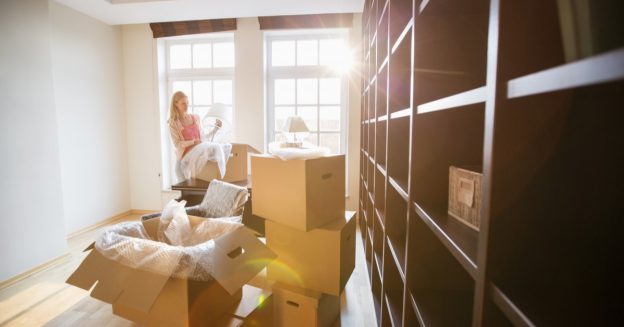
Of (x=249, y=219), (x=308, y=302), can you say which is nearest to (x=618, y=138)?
(x=308, y=302)

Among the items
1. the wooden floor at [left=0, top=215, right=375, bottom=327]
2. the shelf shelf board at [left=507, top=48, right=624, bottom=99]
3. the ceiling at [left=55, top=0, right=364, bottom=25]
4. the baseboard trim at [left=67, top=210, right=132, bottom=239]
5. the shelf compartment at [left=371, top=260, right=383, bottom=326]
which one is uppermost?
the ceiling at [left=55, top=0, right=364, bottom=25]

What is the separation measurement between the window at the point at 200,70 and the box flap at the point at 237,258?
2837mm

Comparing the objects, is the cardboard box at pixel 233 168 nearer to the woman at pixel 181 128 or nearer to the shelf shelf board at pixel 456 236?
the woman at pixel 181 128

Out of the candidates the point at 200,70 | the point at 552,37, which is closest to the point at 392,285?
the point at 552,37

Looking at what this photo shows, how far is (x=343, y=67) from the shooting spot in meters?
3.82

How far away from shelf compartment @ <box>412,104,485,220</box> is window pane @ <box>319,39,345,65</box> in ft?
9.91

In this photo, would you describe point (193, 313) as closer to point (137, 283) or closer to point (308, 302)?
point (137, 283)

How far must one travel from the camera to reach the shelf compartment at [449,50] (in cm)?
104

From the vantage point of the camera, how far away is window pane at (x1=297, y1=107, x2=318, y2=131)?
13.4 ft

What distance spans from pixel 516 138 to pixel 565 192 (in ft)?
0.51

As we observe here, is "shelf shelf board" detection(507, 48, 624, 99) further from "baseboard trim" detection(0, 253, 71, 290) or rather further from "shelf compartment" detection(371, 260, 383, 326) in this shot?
"baseboard trim" detection(0, 253, 71, 290)

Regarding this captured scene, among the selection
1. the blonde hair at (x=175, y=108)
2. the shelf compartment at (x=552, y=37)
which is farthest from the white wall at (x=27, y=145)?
the shelf compartment at (x=552, y=37)

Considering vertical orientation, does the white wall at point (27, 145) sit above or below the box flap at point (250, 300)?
above

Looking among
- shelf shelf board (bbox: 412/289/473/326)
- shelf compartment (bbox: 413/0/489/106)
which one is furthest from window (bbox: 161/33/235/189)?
shelf shelf board (bbox: 412/289/473/326)
